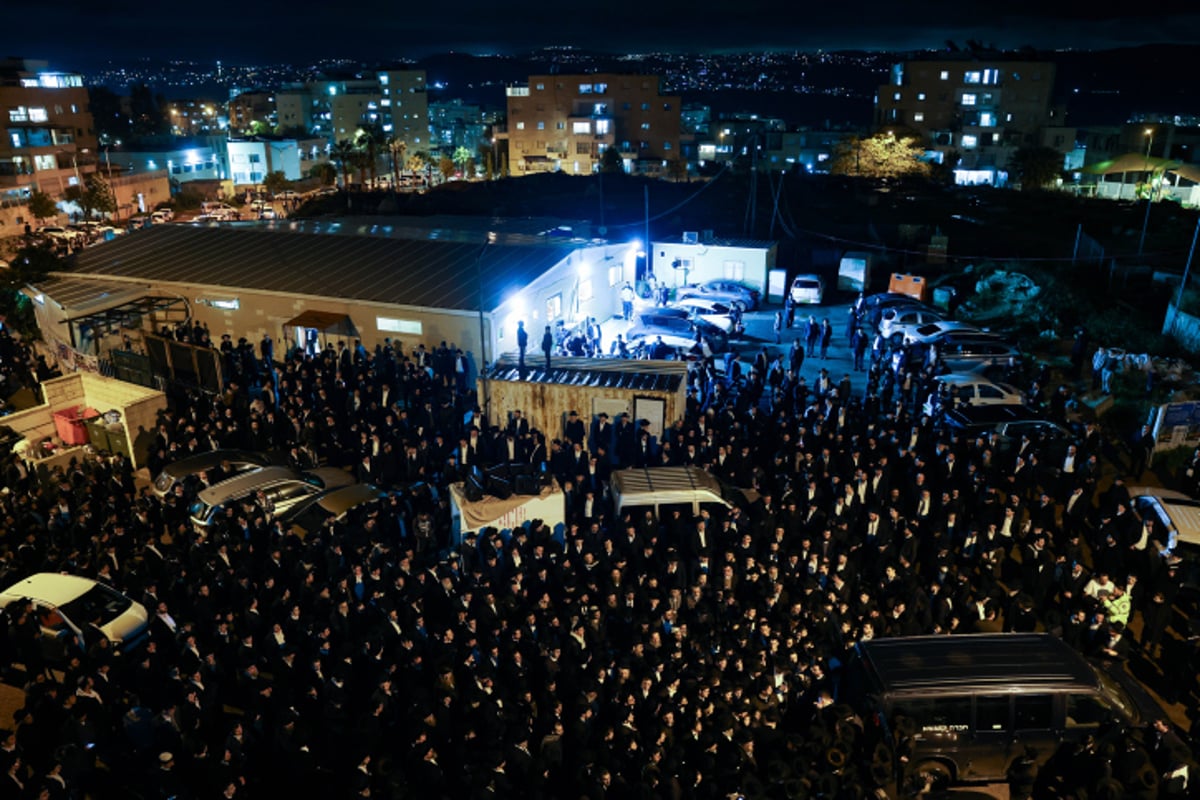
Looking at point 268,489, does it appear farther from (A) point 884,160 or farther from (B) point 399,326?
(A) point 884,160

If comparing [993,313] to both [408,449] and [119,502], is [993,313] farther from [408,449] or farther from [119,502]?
[119,502]

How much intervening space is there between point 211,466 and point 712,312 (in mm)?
14857

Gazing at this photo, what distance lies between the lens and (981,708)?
7.53m

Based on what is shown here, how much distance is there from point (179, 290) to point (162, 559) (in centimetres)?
1374

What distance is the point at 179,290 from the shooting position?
71.8ft

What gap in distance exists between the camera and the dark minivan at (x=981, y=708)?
7477 mm

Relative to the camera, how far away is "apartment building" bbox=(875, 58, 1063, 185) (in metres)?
56.7

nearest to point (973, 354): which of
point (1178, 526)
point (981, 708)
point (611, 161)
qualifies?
point (1178, 526)

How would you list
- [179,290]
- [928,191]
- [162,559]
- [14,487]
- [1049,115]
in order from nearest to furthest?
[162,559], [14,487], [179,290], [928,191], [1049,115]

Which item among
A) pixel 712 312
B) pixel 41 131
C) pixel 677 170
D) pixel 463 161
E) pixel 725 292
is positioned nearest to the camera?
pixel 712 312

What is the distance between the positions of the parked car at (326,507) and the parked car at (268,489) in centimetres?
24

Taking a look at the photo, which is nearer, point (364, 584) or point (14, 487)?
point (364, 584)

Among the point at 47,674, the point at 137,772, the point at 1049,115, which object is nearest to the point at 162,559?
the point at 47,674

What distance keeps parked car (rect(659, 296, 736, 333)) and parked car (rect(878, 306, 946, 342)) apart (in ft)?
14.3
